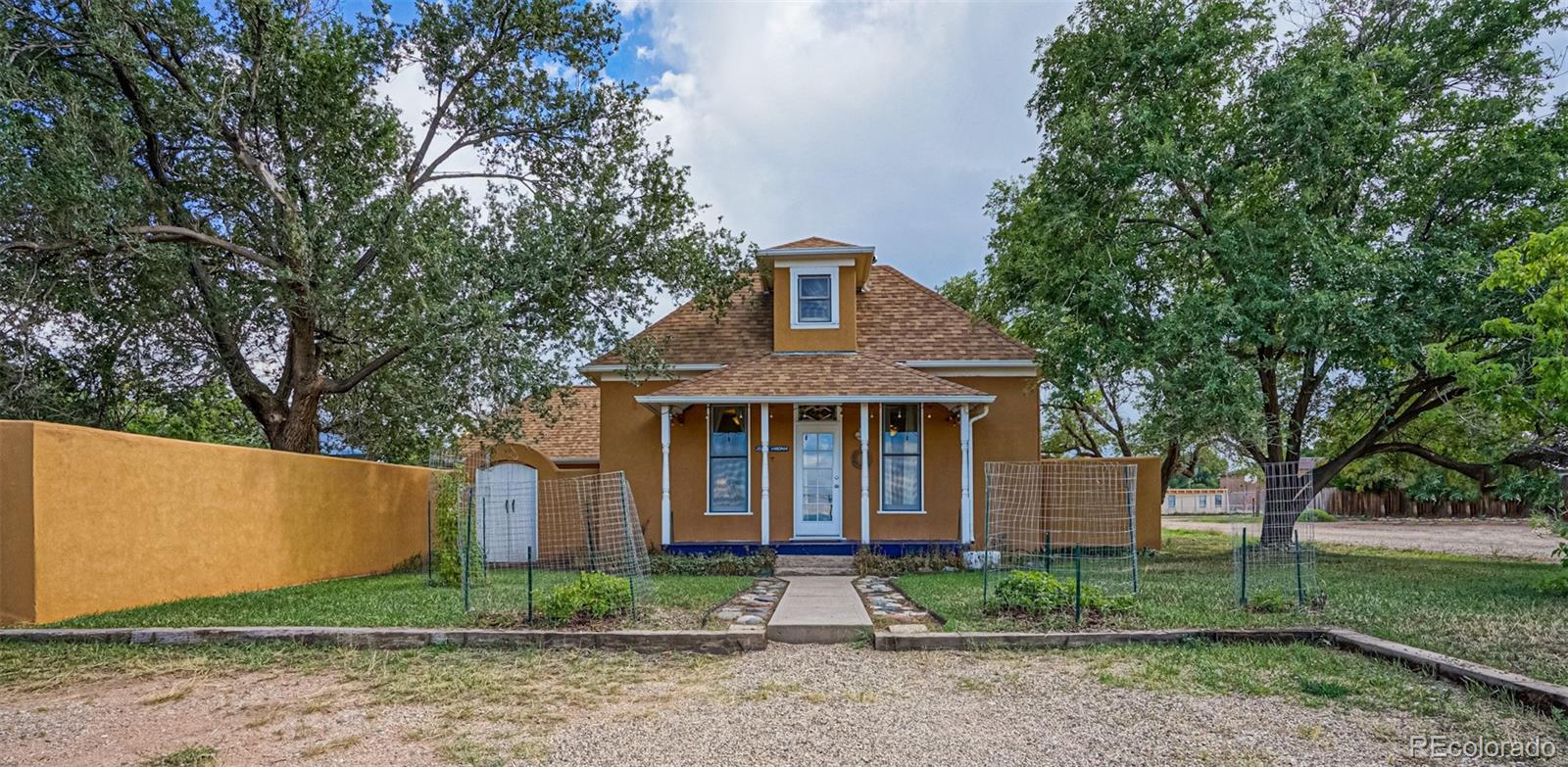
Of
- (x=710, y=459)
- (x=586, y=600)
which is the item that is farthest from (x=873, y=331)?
(x=586, y=600)

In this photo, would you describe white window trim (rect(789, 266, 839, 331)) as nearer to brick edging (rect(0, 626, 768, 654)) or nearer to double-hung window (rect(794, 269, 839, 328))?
double-hung window (rect(794, 269, 839, 328))

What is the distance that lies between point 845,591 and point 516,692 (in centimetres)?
550

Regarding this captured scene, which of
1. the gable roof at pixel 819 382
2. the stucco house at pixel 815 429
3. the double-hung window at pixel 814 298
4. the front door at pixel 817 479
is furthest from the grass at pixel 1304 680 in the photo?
the double-hung window at pixel 814 298

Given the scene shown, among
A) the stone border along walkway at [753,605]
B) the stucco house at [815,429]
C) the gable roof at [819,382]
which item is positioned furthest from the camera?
the stucco house at [815,429]

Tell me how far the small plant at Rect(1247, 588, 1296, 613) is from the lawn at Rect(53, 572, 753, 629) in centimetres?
552

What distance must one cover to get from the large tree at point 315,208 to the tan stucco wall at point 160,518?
2.28m

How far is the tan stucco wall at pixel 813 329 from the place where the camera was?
15.9 m

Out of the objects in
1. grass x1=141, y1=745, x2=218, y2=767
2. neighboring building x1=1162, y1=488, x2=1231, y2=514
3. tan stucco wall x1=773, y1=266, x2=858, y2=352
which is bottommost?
neighboring building x1=1162, y1=488, x2=1231, y2=514

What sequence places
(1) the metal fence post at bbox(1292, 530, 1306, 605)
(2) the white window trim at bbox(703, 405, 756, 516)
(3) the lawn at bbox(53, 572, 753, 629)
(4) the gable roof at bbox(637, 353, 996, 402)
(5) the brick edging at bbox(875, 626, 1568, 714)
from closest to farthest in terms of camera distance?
(5) the brick edging at bbox(875, 626, 1568, 714), (3) the lawn at bbox(53, 572, 753, 629), (1) the metal fence post at bbox(1292, 530, 1306, 605), (4) the gable roof at bbox(637, 353, 996, 402), (2) the white window trim at bbox(703, 405, 756, 516)

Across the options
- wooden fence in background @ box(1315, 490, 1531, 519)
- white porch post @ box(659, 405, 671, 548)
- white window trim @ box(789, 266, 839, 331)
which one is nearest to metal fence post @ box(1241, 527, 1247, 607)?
white window trim @ box(789, 266, 839, 331)

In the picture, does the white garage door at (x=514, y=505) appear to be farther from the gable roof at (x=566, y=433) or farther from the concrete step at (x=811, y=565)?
the concrete step at (x=811, y=565)

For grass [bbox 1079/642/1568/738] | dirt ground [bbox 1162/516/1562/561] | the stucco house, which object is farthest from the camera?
dirt ground [bbox 1162/516/1562/561]

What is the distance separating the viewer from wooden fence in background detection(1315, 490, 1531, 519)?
34719 mm

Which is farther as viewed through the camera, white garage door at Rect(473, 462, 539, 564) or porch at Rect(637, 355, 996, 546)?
white garage door at Rect(473, 462, 539, 564)
